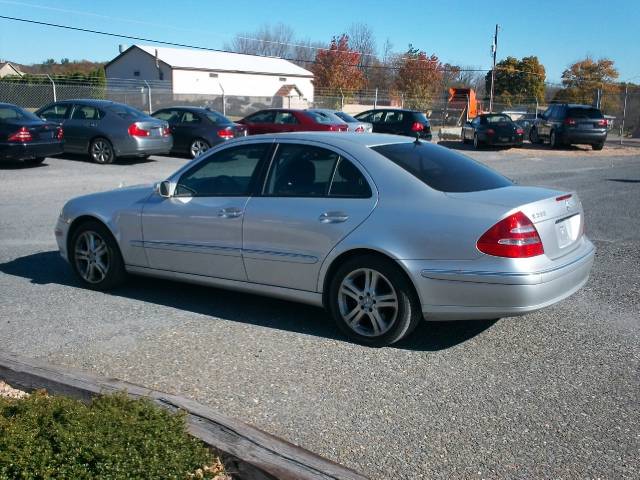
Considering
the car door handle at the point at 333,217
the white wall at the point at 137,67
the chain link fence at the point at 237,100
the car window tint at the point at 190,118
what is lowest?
the car door handle at the point at 333,217

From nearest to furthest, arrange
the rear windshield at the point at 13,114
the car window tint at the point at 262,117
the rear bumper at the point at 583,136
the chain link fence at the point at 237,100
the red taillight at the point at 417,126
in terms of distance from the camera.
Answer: the rear windshield at the point at 13,114 → the car window tint at the point at 262,117 → the red taillight at the point at 417,126 → the rear bumper at the point at 583,136 → the chain link fence at the point at 237,100

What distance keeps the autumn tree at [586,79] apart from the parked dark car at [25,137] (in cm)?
4341

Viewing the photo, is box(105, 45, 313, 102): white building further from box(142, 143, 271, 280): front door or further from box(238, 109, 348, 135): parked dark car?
box(142, 143, 271, 280): front door

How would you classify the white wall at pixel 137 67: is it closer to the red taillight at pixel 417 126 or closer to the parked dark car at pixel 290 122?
the red taillight at pixel 417 126

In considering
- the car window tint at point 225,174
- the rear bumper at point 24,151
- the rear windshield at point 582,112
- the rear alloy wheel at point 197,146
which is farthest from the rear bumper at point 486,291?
the rear windshield at point 582,112

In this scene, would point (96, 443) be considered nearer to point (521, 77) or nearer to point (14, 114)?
point (14, 114)

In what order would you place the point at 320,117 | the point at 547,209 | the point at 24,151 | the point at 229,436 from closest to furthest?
the point at 229,436 < the point at 547,209 < the point at 24,151 < the point at 320,117

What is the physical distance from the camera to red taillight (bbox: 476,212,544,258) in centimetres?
461

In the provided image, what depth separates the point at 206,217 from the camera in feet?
18.9

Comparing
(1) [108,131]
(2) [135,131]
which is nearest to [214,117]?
(2) [135,131]

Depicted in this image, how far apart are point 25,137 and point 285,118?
8390 millimetres

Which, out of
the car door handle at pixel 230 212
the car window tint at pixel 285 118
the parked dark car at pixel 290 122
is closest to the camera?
the car door handle at pixel 230 212

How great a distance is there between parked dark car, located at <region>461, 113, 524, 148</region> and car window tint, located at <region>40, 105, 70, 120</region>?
15263 millimetres

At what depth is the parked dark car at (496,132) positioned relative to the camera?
26500 millimetres
